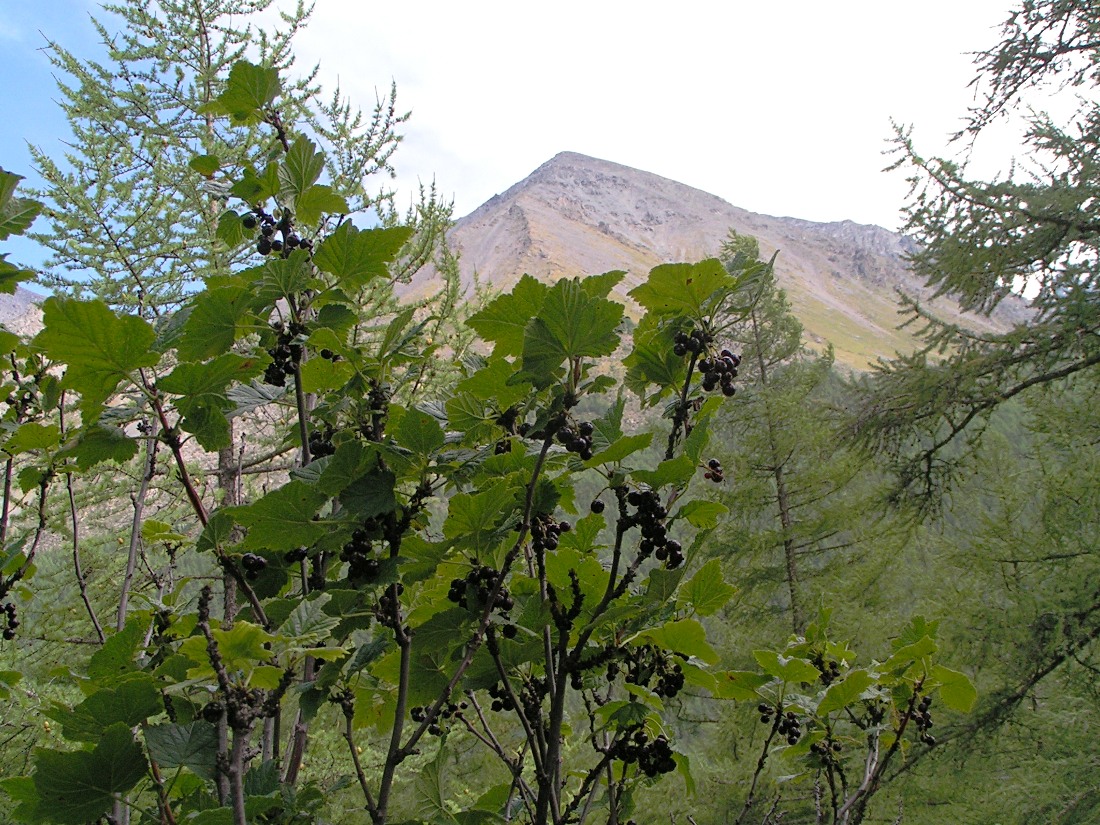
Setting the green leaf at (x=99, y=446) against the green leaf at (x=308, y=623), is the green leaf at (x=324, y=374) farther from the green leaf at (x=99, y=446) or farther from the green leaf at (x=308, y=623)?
the green leaf at (x=308, y=623)

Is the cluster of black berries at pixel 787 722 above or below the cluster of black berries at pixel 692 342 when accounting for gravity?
below

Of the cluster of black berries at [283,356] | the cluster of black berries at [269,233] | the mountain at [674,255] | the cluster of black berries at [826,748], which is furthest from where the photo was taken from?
the mountain at [674,255]

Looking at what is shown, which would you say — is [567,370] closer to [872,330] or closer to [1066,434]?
[1066,434]

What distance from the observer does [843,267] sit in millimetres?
192625

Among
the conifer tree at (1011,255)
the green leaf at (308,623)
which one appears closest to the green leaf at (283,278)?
the green leaf at (308,623)

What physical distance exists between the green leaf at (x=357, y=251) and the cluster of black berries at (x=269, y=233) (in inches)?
4.6

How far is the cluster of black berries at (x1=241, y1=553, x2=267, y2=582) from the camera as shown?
3.92ft

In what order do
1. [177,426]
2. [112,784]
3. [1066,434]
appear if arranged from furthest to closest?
[1066,434], [177,426], [112,784]

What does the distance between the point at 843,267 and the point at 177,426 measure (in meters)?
214

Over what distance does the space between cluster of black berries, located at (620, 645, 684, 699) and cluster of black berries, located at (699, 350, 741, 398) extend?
52cm

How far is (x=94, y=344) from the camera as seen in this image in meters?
1.00

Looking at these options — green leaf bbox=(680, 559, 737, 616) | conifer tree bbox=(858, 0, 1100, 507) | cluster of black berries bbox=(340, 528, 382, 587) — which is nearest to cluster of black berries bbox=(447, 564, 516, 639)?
cluster of black berries bbox=(340, 528, 382, 587)

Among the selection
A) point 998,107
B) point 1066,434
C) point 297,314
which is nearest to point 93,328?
point 297,314

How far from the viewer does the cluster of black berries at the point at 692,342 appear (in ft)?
3.92
